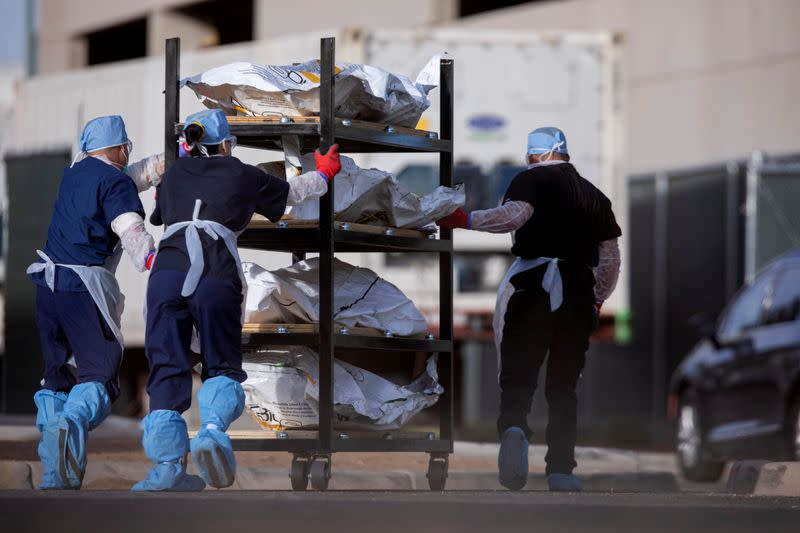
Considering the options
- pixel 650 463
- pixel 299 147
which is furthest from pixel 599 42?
pixel 299 147

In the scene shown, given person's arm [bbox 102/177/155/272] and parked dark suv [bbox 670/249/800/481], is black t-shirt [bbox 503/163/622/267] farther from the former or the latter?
parked dark suv [bbox 670/249/800/481]

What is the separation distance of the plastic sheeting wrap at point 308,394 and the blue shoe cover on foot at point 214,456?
0.90 m

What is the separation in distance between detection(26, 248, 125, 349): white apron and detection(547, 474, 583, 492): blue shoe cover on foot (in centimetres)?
230

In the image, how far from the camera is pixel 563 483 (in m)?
9.54

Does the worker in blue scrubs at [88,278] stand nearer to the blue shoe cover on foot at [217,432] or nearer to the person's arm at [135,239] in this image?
the person's arm at [135,239]

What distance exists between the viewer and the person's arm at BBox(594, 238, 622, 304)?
10164 millimetres

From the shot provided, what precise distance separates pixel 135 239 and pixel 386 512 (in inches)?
92.2

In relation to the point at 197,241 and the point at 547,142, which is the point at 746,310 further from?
the point at 197,241

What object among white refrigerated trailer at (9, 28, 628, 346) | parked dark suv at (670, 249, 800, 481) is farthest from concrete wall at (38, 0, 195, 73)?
parked dark suv at (670, 249, 800, 481)

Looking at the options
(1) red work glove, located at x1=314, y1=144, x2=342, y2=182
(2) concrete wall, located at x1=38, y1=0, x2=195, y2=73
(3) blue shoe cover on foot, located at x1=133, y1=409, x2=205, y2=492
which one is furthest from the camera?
(2) concrete wall, located at x1=38, y1=0, x2=195, y2=73

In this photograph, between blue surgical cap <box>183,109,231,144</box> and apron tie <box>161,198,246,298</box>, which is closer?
apron tie <box>161,198,246,298</box>

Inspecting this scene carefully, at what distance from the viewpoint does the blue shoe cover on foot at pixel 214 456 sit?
8.26m

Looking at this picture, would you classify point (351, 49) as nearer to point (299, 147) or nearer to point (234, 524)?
point (299, 147)

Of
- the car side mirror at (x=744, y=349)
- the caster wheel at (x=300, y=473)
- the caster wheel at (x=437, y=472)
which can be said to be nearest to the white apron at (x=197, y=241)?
the caster wheel at (x=300, y=473)
